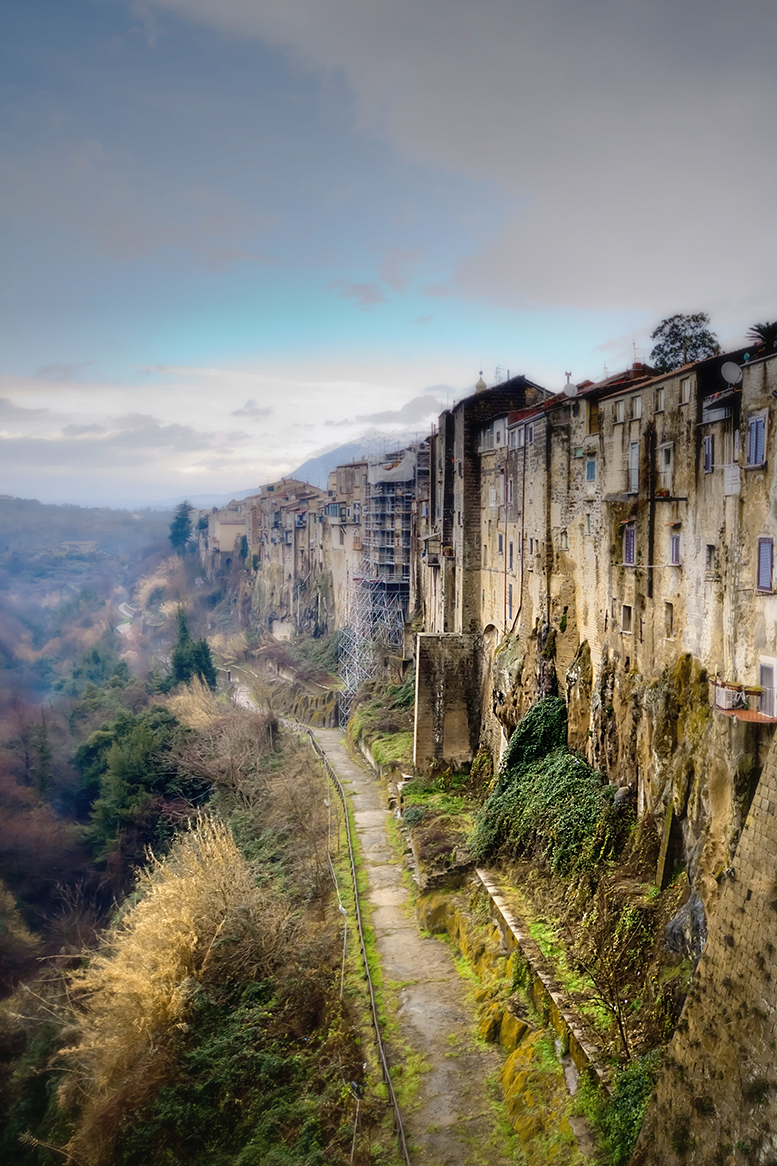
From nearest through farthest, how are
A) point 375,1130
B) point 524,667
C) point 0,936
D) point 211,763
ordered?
point 375,1130 → point 524,667 → point 0,936 → point 211,763

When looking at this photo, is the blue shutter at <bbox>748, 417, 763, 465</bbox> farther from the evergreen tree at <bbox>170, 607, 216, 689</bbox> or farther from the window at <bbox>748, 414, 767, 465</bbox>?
the evergreen tree at <bbox>170, 607, 216, 689</bbox>

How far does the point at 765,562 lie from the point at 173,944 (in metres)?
13.5

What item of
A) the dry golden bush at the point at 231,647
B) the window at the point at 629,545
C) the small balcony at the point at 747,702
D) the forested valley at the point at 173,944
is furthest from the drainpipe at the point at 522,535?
the dry golden bush at the point at 231,647

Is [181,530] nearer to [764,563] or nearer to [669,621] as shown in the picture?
[669,621]

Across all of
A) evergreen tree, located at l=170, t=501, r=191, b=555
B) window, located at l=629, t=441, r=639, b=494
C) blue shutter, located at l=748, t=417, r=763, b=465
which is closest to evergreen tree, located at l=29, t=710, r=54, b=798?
window, located at l=629, t=441, r=639, b=494

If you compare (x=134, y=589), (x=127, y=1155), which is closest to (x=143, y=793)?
(x=127, y=1155)

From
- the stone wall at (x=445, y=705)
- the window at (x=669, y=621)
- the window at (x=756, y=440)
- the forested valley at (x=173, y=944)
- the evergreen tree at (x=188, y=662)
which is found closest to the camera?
the window at (x=756, y=440)

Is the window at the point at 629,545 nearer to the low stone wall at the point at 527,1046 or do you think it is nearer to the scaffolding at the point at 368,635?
the low stone wall at the point at 527,1046

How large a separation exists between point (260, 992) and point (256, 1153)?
3601 mm

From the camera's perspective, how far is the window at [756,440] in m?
11.6

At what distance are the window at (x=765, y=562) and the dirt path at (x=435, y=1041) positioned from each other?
9.27 m

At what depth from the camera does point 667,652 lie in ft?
48.6

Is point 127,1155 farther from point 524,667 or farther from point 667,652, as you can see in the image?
point 524,667

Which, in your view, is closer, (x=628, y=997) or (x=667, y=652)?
(x=628, y=997)
